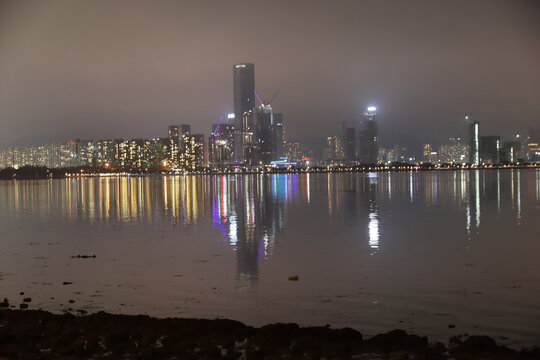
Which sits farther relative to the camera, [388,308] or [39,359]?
[388,308]

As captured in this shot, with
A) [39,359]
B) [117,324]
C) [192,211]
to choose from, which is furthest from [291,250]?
[192,211]

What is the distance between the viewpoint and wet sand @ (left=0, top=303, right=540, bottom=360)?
8.34 metres

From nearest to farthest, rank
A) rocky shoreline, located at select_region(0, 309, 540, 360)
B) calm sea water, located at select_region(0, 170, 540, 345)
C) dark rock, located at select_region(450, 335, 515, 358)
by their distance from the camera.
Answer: dark rock, located at select_region(450, 335, 515, 358)
rocky shoreline, located at select_region(0, 309, 540, 360)
calm sea water, located at select_region(0, 170, 540, 345)

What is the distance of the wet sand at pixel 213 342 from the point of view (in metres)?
8.34

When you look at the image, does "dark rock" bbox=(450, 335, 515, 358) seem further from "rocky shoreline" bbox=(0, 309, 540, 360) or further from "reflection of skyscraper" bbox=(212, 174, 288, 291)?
"reflection of skyscraper" bbox=(212, 174, 288, 291)

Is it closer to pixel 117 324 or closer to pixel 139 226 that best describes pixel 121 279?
pixel 117 324

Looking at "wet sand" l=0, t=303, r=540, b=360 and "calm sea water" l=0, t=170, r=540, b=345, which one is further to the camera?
"calm sea water" l=0, t=170, r=540, b=345

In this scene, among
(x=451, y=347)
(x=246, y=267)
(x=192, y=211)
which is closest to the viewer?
(x=451, y=347)

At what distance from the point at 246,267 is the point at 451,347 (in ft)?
27.0

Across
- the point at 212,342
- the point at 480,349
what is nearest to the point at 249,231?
the point at 212,342

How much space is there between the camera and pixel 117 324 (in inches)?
388

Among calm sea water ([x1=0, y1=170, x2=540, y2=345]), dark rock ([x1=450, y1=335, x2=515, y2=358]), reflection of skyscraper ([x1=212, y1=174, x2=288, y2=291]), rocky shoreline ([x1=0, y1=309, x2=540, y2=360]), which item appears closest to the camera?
dark rock ([x1=450, y1=335, x2=515, y2=358])

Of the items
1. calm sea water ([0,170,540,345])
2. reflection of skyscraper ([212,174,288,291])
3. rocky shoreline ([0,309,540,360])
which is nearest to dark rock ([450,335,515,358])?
rocky shoreline ([0,309,540,360])

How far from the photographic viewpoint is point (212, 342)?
8.88m
